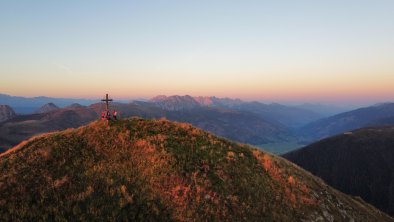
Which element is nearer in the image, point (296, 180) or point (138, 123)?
point (296, 180)

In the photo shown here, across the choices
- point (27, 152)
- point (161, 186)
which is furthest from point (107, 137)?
point (161, 186)

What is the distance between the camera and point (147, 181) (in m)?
22.3

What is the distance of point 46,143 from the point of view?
2711 centimetres

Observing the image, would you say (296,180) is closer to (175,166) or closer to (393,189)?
(175,166)

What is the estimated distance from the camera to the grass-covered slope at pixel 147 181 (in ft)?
63.0

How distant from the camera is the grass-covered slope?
19.2 m

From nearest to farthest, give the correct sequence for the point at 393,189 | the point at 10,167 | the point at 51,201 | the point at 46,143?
the point at 51,201 < the point at 10,167 < the point at 46,143 < the point at 393,189

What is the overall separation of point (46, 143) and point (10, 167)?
4.13 meters

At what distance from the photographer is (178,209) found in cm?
2009

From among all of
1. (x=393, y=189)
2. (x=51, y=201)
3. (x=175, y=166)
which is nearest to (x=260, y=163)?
(x=175, y=166)

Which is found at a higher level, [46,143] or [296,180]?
[46,143]

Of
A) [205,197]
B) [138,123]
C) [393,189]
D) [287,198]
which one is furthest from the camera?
[393,189]

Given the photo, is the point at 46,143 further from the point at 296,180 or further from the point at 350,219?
the point at 350,219

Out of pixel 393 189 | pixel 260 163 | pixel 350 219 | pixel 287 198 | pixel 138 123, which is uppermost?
pixel 138 123
